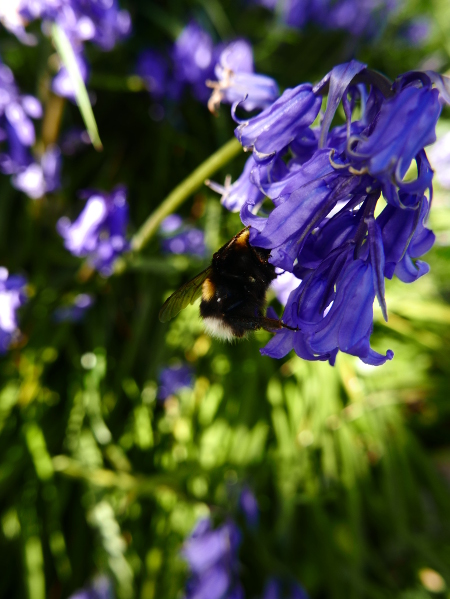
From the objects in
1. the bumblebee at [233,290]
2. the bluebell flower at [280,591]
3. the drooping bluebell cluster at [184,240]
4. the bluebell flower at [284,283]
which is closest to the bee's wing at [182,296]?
the bumblebee at [233,290]

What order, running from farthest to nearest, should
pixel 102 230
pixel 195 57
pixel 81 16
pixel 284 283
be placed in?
pixel 195 57 → pixel 102 230 → pixel 81 16 → pixel 284 283

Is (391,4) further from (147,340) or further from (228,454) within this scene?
(228,454)

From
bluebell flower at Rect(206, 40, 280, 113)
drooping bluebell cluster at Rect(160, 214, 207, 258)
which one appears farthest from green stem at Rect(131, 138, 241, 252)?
drooping bluebell cluster at Rect(160, 214, 207, 258)

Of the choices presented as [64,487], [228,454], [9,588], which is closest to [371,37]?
[228,454]

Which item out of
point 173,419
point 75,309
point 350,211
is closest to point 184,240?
point 75,309

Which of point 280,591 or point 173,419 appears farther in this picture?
point 173,419

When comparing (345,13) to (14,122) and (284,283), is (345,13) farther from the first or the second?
(284,283)

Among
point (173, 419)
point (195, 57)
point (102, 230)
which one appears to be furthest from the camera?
point (173, 419)
